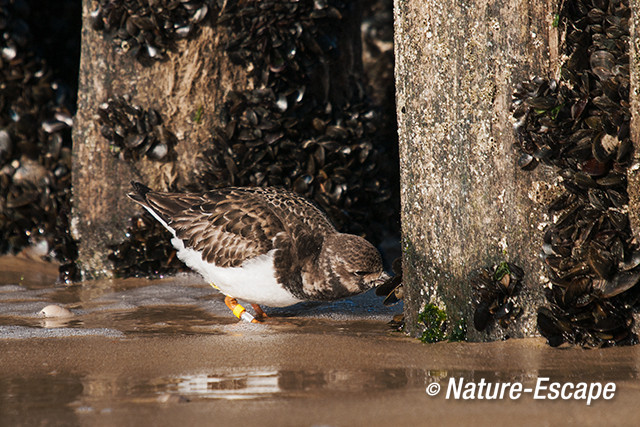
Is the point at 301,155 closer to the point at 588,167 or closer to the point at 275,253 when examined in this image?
the point at 275,253

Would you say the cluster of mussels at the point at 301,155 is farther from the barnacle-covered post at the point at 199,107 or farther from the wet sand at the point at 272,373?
the wet sand at the point at 272,373

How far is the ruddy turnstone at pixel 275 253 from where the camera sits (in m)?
6.52

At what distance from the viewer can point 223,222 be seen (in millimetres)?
6953

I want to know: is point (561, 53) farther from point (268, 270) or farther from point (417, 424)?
point (268, 270)

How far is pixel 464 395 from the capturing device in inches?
164

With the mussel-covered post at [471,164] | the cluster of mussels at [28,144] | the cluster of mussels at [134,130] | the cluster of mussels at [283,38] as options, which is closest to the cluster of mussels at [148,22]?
the cluster of mussels at [283,38]

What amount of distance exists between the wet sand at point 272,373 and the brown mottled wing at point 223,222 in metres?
0.60

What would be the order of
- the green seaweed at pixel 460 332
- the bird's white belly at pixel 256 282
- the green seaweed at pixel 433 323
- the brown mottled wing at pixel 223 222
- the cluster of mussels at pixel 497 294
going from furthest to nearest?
the brown mottled wing at pixel 223 222, the bird's white belly at pixel 256 282, the green seaweed at pixel 433 323, the green seaweed at pixel 460 332, the cluster of mussels at pixel 497 294

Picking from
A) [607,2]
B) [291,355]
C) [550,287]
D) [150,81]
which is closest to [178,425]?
[291,355]

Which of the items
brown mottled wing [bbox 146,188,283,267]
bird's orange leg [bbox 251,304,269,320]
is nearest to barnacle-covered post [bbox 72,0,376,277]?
brown mottled wing [bbox 146,188,283,267]

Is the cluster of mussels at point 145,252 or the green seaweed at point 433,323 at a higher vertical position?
the cluster of mussels at point 145,252

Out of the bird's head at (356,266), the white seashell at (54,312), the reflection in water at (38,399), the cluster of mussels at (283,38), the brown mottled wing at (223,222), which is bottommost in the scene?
the reflection in water at (38,399)

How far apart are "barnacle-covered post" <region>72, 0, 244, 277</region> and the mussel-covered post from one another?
3349 mm

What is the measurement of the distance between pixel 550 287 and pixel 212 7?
4962mm
